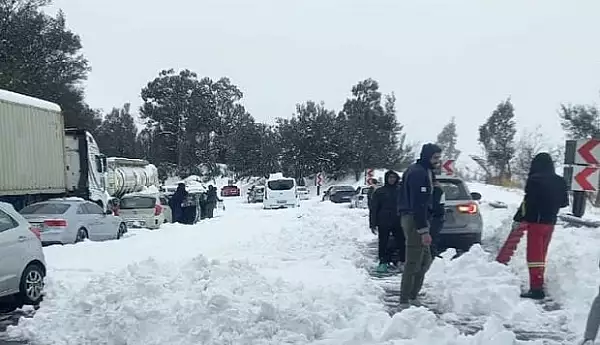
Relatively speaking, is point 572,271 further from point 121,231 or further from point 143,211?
point 143,211

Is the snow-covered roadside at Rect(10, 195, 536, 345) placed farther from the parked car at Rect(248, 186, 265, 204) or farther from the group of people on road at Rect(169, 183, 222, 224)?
the parked car at Rect(248, 186, 265, 204)

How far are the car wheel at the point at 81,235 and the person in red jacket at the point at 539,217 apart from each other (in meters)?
11.5

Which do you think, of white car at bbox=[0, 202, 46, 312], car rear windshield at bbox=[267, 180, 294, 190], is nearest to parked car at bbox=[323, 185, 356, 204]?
car rear windshield at bbox=[267, 180, 294, 190]

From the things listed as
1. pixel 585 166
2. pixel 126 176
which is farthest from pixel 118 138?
pixel 585 166

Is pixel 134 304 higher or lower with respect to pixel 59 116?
lower

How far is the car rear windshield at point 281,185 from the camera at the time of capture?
40112mm

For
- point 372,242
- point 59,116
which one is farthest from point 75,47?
point 372,242

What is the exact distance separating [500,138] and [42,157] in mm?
50861

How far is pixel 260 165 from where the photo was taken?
77062 mm

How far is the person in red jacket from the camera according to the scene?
8.50 m

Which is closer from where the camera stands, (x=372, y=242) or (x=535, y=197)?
(x=535, y=197)

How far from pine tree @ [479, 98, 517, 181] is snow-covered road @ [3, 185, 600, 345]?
166 feet

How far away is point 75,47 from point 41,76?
5.12m

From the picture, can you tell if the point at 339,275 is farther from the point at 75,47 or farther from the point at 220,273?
the point at 75,47
